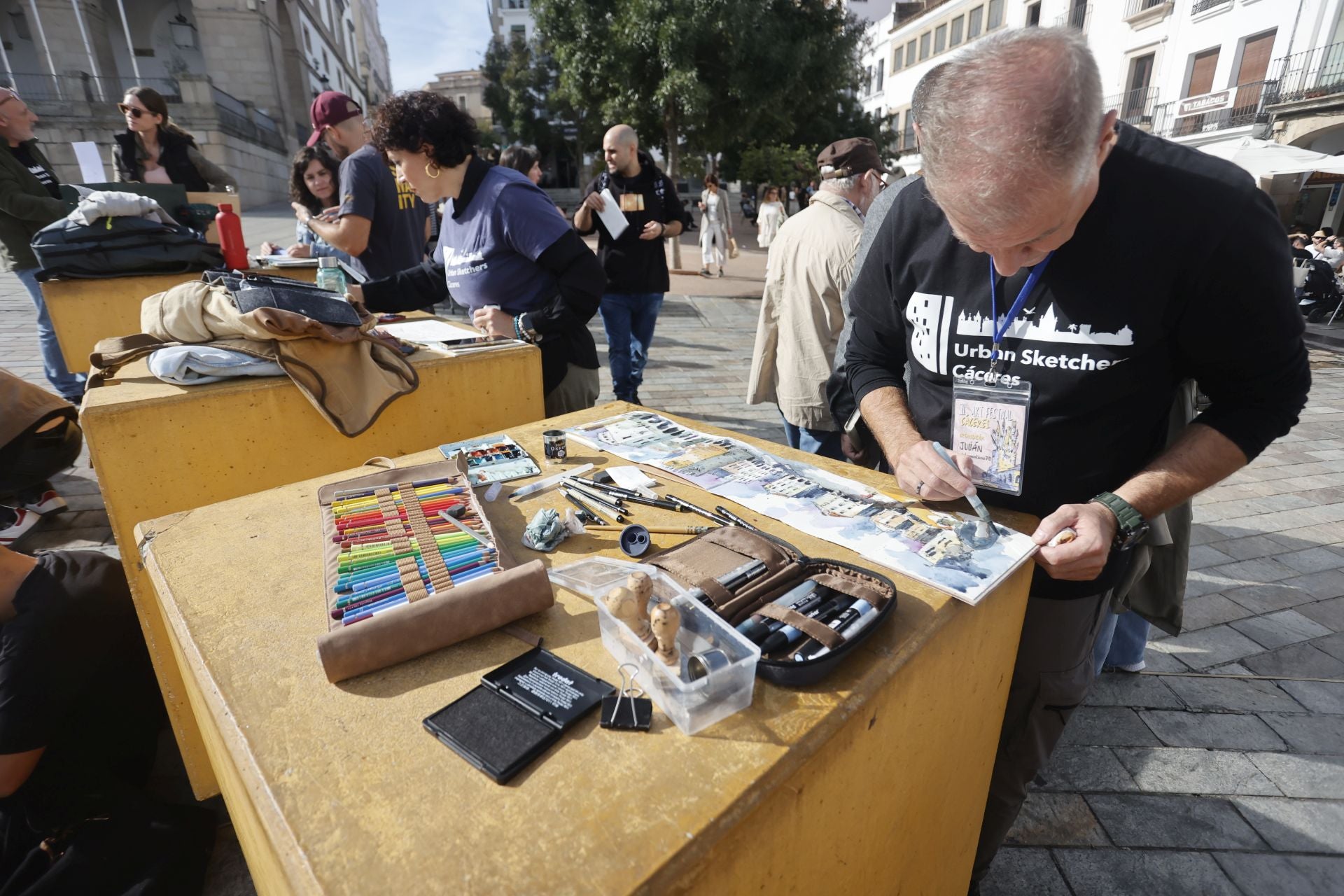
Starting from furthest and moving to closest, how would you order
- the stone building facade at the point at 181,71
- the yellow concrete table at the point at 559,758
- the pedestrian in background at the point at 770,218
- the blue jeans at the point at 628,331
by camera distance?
the stone building facade at the point at 181,71 < the pedestrian in background at the point at 770,218 < the blue jeans at the point at 628,331 < the yellow concrete table at the point at 559,758

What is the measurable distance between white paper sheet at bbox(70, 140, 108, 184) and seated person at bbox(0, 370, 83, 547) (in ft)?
7.06

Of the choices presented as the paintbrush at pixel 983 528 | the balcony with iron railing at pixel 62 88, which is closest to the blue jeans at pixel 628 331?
the paintbrush at pixel 983 528

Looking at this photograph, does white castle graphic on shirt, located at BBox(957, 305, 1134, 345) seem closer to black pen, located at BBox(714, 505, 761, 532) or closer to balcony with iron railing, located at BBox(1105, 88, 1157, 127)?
black pen, located at BBox(714, 505, 761, 532)

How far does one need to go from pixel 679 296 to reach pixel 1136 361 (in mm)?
9116

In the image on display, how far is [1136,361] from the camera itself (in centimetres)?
129

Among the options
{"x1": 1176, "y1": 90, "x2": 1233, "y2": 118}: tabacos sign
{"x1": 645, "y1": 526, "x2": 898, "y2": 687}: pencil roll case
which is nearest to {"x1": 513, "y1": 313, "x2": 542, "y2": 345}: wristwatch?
{"x1": 645, "y1": 526, "x2": 898, "y2": 687}: pencil roll case

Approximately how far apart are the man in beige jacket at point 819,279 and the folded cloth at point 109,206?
3226 mm

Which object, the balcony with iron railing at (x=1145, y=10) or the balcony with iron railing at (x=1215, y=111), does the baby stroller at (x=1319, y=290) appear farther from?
the balcony with iron railing at (x=1145, y=10)

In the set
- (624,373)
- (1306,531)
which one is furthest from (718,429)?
(1306,531)

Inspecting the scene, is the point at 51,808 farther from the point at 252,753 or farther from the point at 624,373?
the point at 624,373

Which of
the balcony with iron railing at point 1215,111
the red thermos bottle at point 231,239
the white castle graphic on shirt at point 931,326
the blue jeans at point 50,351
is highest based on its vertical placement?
the balcony with iron railing at point 1215,111

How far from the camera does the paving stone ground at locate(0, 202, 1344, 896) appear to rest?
1.78 m

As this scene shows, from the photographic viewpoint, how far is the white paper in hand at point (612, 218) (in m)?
4.53

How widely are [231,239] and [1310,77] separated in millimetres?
24984
